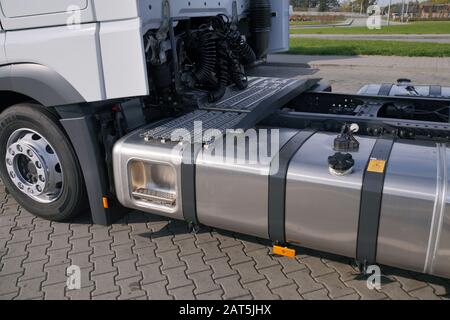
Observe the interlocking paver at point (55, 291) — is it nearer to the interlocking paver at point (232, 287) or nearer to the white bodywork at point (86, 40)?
the interlocking paver at point (232, 287)

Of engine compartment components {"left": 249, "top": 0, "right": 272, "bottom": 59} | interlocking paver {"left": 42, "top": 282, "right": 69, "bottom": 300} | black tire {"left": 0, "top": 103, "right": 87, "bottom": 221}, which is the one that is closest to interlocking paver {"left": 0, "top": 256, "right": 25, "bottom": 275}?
interlocking paver {"left": 42, "top": 282, "right": 69, "bottom": 300}

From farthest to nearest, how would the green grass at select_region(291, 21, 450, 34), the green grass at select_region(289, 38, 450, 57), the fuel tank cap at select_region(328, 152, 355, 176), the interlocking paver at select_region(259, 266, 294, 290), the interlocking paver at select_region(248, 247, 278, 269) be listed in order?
1. the green grass at select_region(291, 21, 450, 34)
2. the green grass at select_region(289, 38, 450, 57)
3. the interlocking paver at select_region(248, 247, 278, 269)
4. the interlocking paver at select_region(259, 266, 294, 290)
5. the fuel tank cap at select_region(328, 152, 355, 176)

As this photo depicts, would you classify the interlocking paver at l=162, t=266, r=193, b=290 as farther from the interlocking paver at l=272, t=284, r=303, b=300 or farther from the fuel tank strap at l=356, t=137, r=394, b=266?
the fuel tank strap at l=356, t=137, r=394, b=266

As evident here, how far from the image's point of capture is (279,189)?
263 cm

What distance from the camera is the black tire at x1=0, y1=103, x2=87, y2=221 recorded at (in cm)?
338

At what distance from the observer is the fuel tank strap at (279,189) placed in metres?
2.62

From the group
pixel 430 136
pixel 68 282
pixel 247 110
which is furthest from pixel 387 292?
pixel 68 282

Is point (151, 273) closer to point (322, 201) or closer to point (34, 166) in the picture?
point (322, 201)

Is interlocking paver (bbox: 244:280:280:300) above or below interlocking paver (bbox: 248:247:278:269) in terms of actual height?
below

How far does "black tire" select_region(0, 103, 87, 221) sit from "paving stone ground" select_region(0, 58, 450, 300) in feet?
0.58

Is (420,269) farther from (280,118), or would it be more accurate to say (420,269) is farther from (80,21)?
(80,21)

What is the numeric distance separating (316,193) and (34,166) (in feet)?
7.76

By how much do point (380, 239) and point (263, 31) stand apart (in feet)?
10.3

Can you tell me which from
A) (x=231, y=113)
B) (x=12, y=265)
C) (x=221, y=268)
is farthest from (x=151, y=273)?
(x=231, y=113)
